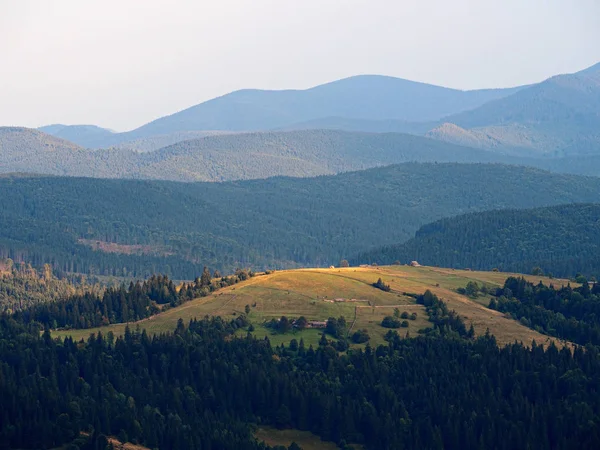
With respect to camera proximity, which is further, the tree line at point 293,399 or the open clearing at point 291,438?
→ the open clearing at point 291,438

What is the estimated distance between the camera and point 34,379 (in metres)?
179

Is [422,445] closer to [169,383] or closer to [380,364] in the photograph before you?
[380,364]

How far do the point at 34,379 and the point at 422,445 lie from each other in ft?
174

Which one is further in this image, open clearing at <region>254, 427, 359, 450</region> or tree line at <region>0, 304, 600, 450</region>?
open clearing at <region>254, 427, 359, 450</region>

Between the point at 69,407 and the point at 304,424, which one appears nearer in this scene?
the point at 69,407

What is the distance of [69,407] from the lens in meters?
164

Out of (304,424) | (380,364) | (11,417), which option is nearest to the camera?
(11,417)

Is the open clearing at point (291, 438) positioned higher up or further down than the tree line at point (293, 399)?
further down

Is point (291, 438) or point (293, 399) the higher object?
point (293, 399)

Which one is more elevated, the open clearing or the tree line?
the tree line

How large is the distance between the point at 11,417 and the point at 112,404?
15.7 meters

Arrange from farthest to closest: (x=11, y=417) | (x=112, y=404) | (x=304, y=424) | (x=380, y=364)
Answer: (x=380, y=364) < (x=304, y=424) < (x=112, y=404) < (x=11, y=417)

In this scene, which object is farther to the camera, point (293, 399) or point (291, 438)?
point (293, 399)

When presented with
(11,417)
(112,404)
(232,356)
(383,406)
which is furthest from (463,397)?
(11,417)
